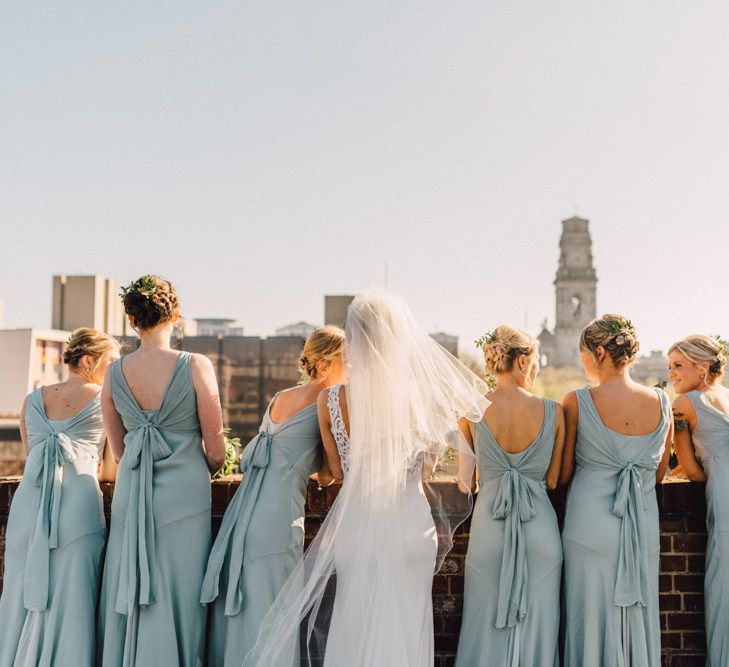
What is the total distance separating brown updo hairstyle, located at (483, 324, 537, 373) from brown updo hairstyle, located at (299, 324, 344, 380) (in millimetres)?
718

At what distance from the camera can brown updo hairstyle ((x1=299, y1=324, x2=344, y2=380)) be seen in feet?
13.2

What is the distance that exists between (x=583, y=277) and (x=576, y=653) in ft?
260

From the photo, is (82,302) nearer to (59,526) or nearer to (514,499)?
(59,526)

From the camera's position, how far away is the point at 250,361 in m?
39.6

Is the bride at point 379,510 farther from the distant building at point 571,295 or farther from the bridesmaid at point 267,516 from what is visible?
the distant building at point 571,295

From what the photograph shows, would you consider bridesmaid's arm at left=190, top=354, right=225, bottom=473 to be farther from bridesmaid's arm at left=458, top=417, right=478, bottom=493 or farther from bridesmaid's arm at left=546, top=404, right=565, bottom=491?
bridesmaid's arm at left=546, top=404, right=565, bottom=491

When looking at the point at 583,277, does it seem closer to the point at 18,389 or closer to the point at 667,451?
the point at 18,389

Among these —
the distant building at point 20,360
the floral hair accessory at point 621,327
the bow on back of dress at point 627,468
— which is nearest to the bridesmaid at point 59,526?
the bow on back of dress at point 627,468

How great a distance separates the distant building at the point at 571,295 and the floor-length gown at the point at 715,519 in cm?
7286

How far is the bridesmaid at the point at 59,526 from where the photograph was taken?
155 inches

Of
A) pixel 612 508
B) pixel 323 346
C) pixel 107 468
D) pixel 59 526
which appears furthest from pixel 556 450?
pixel 59 526

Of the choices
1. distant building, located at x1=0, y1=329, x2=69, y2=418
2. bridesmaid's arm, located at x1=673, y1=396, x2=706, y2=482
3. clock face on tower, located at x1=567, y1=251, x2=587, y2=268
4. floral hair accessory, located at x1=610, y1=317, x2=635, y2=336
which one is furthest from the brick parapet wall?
clock face on tower, located at x1=567, y1=251, x2=587, y2=268

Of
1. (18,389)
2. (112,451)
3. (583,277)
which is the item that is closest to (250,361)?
(18,389)

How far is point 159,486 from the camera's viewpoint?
3898mm
